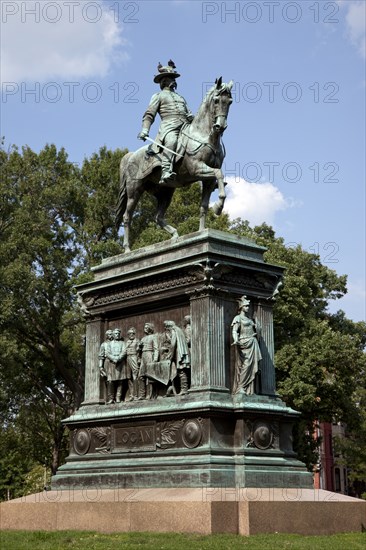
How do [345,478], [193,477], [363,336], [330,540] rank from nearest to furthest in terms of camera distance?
[330,540] → [193,477] → [363,336] → [345,478]

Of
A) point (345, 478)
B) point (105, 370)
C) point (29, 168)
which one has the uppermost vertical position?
point (29, 168)

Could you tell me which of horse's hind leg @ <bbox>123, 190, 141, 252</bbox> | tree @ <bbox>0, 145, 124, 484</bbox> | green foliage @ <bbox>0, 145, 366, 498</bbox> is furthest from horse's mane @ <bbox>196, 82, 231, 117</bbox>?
tree @ <bbox>0, 145, 124, 484</bbox>

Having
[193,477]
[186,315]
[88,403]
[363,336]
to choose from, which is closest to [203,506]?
[193,477]

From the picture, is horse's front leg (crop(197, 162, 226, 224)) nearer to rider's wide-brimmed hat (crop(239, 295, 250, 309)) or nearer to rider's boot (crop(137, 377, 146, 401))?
rider's wide-brimmed hat (crop(239, 295, 250, 309))

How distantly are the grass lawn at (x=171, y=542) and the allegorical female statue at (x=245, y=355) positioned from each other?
3.53 metres

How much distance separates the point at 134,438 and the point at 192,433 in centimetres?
185

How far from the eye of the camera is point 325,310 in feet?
134

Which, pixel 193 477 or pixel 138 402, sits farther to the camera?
pixel 138 402

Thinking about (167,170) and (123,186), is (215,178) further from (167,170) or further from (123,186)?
(123,186)

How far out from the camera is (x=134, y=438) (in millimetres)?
17500

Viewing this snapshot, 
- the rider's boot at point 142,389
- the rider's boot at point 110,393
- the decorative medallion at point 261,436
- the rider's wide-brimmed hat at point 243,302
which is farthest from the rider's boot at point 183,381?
the rider's boot at point 110,393

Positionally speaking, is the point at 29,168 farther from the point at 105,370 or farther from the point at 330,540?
the point at 330,540

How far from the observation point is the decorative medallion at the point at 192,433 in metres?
16.0

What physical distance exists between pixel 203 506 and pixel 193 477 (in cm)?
167
